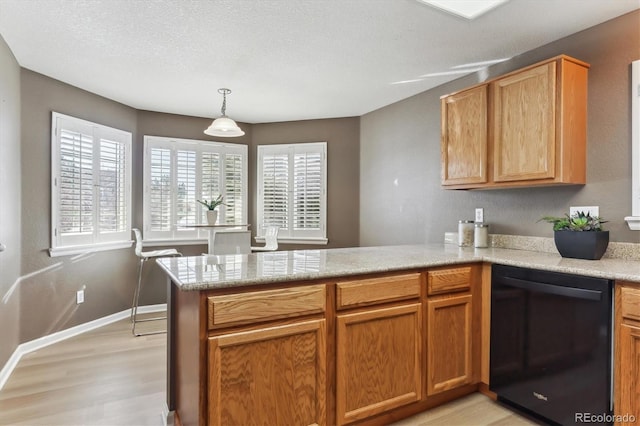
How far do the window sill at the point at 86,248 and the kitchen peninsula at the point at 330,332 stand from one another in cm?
201

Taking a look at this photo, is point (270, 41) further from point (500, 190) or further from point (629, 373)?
point (629, 373)

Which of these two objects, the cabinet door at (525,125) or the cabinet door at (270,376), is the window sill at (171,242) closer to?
the cabinet door at (270,376)

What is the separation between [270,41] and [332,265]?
1678 mm

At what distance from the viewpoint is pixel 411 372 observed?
208 centimetres

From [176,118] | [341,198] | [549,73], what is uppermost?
[176,118]

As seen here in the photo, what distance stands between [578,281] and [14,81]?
417 cm

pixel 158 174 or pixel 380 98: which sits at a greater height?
pixel 380 98

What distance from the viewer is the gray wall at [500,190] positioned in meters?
2.23

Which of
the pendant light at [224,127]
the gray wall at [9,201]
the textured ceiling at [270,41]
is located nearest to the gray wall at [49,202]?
the gray wall at [9,201]

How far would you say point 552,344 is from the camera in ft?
6.46

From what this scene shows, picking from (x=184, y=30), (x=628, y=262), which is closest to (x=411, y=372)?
(x=628, y=262)

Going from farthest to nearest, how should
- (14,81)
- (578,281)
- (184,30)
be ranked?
(14,81) < (184,30) < (578,281)

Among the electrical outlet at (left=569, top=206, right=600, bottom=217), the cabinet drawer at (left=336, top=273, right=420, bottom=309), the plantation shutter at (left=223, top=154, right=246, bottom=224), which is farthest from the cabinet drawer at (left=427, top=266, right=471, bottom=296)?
the plantation shutter at (left=223, top=154, right=246, bottom=224)

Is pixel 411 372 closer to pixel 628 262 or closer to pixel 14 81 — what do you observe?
pixel 628 262
